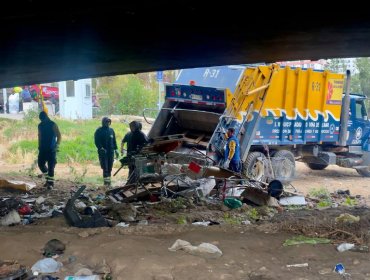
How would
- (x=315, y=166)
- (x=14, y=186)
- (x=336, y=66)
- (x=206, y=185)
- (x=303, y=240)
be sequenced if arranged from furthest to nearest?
(x=336, y=66) < (x=315, y=166) < (x=14, y=186) < (x=206, y=185) < (x=303, y=240)

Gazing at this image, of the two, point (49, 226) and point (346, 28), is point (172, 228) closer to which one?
point (49, 226)

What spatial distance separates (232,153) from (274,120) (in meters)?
2.70

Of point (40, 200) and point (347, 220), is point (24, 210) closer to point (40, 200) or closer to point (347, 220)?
point (40, 200)

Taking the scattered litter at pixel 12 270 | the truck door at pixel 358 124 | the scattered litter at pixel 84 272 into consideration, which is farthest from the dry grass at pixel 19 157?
the scattered litter at pixel 84 272

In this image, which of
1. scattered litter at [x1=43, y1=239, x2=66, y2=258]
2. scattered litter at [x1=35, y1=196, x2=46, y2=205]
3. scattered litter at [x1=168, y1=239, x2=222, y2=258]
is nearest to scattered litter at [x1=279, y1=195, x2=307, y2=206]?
scattered litter at [x1=168, y1=239, x2=222, y2=258]

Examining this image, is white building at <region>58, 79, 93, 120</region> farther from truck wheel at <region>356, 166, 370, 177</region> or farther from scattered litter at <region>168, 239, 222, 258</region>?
scattered litter at <region>168, 239, 222, 258</region>

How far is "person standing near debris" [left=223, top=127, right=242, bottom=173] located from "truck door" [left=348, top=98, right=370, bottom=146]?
5799 millimetres

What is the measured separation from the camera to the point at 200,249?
566 centimetres

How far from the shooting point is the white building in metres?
27.8

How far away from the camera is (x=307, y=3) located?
5.19m

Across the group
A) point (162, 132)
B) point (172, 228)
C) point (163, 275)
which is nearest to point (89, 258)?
point (163, 275)

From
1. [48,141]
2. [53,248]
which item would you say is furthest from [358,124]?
[53,248]

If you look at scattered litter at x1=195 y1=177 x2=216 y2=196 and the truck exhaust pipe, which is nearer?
scattered litter at x1=195 y1=177 x2=216 y2=196

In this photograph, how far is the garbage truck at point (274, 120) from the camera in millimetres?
11609
